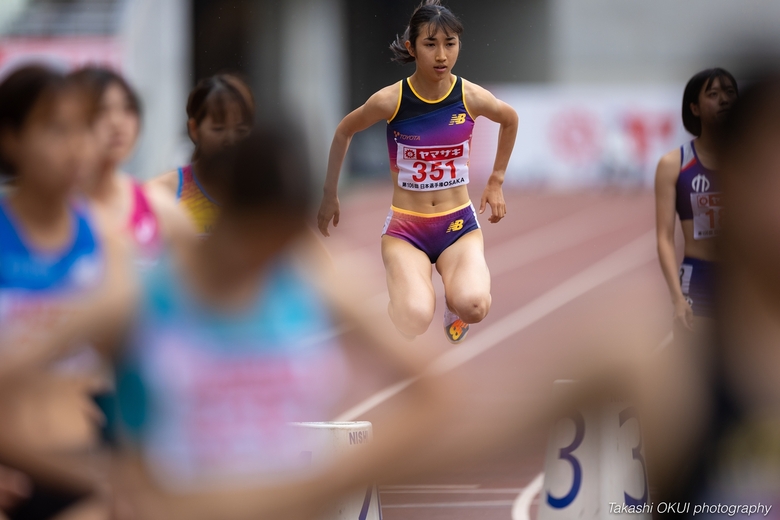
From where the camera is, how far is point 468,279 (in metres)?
4.16

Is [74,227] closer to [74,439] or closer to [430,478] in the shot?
[74,439]

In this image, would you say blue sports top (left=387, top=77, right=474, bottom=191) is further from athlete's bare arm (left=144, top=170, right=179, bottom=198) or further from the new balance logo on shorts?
athlete's bare arm (left=144, top=170, right=179, bottom=198)

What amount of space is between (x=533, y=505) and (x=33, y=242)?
3002mm

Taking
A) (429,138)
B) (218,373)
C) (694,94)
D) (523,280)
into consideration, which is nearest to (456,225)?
(429,138)

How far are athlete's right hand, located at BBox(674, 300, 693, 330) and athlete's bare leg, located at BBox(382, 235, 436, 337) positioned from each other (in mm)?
900

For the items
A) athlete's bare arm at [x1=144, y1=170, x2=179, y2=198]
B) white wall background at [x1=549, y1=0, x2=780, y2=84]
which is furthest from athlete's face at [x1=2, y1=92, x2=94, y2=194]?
white wall background at [x1=549, y1=0, x2=780, y2=84]

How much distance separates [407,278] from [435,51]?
42.5 inches

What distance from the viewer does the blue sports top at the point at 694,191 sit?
379 centimetres

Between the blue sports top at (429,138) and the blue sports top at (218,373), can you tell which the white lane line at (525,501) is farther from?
the blue sports top at (218,373)

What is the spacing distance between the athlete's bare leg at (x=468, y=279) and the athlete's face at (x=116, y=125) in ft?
5.06

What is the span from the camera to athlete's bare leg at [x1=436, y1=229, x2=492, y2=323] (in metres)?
4.10

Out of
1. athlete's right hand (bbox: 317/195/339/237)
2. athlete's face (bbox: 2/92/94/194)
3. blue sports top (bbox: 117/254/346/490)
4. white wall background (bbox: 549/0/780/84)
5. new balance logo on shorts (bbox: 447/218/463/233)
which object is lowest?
blue sports top (bbox: 117/254/346/490)

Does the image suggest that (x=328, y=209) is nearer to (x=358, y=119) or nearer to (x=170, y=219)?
(x=358, y=119)

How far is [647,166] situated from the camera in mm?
5402
